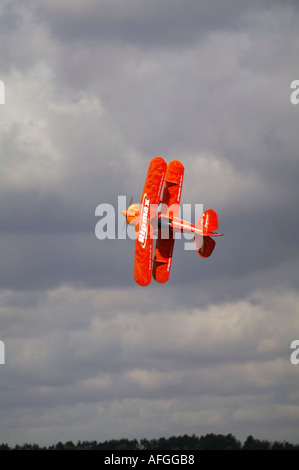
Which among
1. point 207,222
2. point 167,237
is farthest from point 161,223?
point 207,222

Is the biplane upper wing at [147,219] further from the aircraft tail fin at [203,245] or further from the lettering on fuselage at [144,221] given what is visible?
the aircraft tail fin at [203,245]

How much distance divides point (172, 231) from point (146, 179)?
608 cm

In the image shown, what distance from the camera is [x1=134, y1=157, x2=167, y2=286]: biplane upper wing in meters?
116

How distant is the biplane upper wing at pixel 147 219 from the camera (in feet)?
381

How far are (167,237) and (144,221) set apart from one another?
510 centimetres

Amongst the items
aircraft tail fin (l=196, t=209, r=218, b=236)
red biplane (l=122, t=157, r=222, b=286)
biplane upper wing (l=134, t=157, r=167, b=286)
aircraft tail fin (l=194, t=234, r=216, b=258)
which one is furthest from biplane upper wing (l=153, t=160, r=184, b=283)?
aircraft tail fin (l=194, t=234, r=216, b=258)

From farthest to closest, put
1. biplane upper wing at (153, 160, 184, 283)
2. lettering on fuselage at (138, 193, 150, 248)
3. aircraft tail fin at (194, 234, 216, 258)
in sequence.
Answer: biplane upper wing at (153, 160, 184, 283), aircraft tail fin at (194, 234, 216, 258), lettering on fuselage at (138, 193, 150, 248)

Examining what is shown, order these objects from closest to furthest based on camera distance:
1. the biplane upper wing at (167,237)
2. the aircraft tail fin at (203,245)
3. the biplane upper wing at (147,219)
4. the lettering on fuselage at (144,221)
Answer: the biplane upper wing at (147,219) → the lettering on fuselage at (144,221) → the aircraft tail fin at (203,245) → the biplane upper wing at (167,237)

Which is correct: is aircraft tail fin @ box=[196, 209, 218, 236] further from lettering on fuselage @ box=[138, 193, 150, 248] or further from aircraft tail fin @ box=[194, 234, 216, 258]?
lettering on fuselage @ box=[138, 193, 150, 248]

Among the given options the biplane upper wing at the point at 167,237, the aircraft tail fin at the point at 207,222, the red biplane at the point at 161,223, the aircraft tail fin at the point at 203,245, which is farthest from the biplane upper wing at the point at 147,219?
the aircraft tail fin at the point at 203,245

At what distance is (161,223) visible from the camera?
119 m
